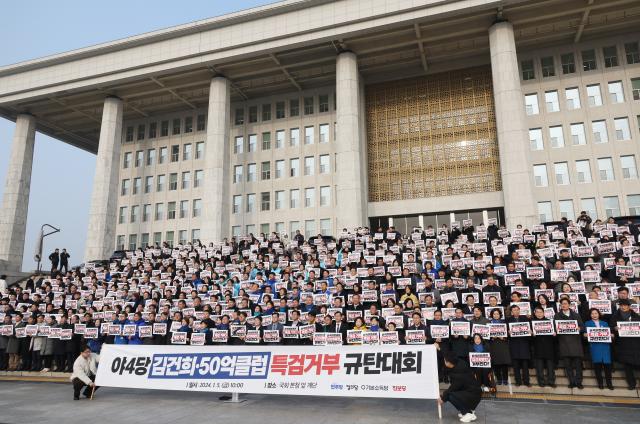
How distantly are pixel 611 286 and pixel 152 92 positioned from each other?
41038 mm

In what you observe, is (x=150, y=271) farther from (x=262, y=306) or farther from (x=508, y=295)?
(x=508, y=295)

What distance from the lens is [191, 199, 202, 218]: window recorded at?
144ft

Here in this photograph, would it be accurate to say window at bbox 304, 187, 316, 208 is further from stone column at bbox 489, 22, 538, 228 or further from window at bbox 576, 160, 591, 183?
window at bbox 576, 160, 591, 183

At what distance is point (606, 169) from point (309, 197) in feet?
76.2

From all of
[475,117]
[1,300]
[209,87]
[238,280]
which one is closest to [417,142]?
[475,117]

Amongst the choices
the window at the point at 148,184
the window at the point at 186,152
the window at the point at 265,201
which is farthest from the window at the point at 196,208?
the window at the point at 265,201

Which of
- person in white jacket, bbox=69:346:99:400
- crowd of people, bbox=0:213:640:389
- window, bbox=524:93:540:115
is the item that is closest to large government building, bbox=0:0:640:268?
window, bbox=524:93:540:115

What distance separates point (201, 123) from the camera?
46250mm

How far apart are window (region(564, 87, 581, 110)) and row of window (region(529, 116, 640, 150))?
1.38 meters

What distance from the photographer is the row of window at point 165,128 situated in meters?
46.4

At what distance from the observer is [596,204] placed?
3319 cm

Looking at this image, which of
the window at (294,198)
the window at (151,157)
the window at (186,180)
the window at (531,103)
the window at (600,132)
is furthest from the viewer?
the window at (151,157)

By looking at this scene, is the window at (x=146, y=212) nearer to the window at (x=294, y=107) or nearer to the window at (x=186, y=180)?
→ the window at (x=186, y=180)

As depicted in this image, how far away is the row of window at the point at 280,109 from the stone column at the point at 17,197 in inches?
826
